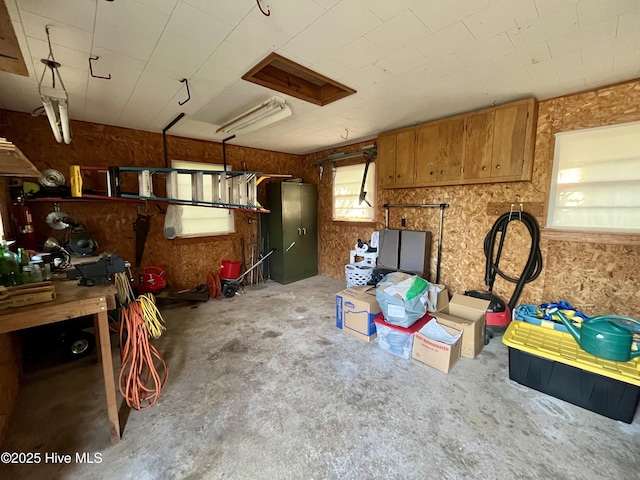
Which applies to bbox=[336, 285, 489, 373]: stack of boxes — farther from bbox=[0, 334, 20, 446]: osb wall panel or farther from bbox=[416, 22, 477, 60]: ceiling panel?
bbox=[0, 334, 20, 446]: osb wall panel

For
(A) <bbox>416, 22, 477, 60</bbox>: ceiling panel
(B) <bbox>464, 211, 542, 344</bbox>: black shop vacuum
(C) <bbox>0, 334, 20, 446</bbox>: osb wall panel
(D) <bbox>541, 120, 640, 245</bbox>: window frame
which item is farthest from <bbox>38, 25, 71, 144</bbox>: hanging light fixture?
(D) <bbox>541, 120, 640, 245</bbox>: window frame

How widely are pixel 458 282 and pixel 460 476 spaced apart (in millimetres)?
2461

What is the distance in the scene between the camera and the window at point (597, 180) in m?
2.33

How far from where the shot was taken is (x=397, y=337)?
2.46 m

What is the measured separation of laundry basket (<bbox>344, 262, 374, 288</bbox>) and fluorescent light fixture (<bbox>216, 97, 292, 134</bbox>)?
7.79 feet

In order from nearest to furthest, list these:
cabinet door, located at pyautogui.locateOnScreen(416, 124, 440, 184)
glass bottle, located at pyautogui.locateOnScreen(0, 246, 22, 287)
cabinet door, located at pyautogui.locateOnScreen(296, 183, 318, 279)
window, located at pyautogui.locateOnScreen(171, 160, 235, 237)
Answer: glass bottle, located at pyautogui.locateOnScreen(0, 246, 22, 287), cabinet door, located at pyautogui.locateOnScreen(416, 124, 440, 184), window, located at pyautogui.locateOnScreen(171, 160, 235, 237), cabinet door, located at pyautogui.locateOnScreen(296, 183, 318, 279)

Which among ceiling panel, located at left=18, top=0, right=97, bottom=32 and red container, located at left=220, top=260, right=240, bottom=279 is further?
red container, located at left=220, top=260, right=240, bottom=279

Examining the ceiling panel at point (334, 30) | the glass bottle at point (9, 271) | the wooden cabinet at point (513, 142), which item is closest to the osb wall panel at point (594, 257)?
the wooden cabinet at point (513, 142)

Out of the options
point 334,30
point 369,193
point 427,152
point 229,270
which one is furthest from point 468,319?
point 229,270

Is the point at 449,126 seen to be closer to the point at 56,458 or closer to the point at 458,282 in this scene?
the point at 458,282

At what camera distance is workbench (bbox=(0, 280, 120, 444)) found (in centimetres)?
125

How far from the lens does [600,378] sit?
1.74 m

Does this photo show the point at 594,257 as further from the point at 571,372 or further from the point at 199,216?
the point at 199,216

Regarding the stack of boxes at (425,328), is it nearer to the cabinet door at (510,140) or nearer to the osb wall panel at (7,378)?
the cabinet door at (510,140)
